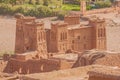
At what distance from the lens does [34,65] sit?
113 ft

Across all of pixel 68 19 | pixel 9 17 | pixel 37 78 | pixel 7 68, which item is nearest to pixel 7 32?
pixel 9 17

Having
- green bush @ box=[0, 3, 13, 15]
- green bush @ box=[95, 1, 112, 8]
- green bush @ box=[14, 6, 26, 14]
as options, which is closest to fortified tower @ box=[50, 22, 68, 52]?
green bush @ box=[14, 6, 26, 14]

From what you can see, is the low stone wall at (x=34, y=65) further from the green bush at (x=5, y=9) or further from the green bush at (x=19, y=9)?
the green bush at (x=5, y=9)

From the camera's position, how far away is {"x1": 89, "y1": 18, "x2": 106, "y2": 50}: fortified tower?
41.6 metres

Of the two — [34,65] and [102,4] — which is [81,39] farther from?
[102,4]

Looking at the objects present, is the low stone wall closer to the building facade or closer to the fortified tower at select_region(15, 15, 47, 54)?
the fortified tower at select_region(15, 15, 47, 54)

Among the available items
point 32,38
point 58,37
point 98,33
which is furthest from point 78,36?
point 32,38

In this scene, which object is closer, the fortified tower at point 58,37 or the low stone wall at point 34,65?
the low stone wall at point 34,65

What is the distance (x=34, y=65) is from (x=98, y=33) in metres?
8.98

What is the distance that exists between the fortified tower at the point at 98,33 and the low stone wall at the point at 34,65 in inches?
305

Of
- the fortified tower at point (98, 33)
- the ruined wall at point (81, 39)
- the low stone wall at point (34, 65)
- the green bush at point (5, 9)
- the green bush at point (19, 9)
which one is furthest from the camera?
the green bush at point (5, 9)

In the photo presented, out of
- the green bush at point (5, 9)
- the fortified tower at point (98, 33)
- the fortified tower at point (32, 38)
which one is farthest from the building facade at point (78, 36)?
the green bush at point (5, 9)

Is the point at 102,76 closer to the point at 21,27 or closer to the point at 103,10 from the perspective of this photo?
the point at 21,27

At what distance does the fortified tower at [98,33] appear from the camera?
41.6 meters
